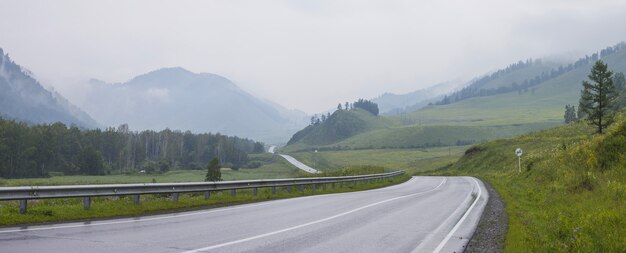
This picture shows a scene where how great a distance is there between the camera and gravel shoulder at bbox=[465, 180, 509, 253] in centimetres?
1041

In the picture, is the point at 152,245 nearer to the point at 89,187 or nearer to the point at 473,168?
the point at 89,187

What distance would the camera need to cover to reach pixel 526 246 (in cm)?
990

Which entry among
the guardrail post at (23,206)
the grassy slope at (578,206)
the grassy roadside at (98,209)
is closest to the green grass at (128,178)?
the grassy roadside at (98,209)

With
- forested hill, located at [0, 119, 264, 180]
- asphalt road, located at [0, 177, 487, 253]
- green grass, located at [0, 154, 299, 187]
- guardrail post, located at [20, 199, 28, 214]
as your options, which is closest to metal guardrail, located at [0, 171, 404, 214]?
guardrail post, located at [20, 199, 28, 214]

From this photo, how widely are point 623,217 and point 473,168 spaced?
224 ft

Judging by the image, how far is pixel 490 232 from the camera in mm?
12750

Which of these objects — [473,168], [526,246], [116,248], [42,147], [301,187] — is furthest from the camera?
[42,147]

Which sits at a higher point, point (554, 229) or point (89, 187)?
point (89, 187)

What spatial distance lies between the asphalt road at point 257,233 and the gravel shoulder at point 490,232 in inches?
11.6

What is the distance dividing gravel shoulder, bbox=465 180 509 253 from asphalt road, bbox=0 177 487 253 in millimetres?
294

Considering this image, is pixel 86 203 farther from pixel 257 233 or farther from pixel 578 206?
pixel 578 206

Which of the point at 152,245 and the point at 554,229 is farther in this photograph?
the point at 554,229

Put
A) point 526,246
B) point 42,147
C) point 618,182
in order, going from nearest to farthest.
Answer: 1. point 526,246
2. point 618,182
3. point 42,147

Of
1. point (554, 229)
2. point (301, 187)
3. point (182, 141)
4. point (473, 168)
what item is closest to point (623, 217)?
point (554, 229)
